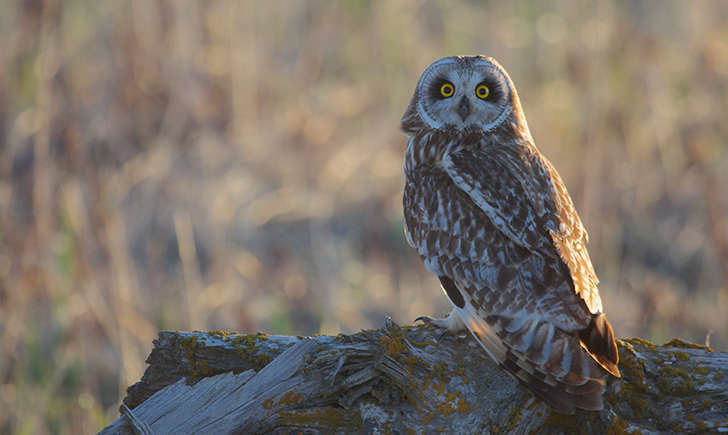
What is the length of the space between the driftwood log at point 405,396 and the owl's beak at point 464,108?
1190 mm

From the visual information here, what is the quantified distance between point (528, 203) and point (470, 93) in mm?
657

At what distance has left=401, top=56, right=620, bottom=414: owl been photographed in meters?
2.38

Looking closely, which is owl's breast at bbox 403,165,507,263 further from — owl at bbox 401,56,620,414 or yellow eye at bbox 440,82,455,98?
yellow eye at bbox 440,82,455,98

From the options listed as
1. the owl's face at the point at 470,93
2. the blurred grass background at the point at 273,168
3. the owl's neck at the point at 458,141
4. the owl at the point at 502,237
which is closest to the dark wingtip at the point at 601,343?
the owl at the point at 502,237

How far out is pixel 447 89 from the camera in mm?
3391

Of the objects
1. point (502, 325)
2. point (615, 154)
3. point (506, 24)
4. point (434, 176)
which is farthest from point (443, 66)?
point (506, 24)

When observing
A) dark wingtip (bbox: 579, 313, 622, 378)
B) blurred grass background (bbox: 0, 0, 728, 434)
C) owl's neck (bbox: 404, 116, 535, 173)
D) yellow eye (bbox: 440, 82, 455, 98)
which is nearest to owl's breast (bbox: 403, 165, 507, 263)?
owl's neck (bbox: 404, 116, 535, 173)

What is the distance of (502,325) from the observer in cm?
257

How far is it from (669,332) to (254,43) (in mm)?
3814

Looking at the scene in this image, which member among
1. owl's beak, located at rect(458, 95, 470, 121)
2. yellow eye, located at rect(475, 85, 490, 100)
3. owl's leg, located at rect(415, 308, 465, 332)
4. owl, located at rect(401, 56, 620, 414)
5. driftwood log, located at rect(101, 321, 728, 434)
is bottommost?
driftwood log, located at rect(101, 321, 728, 434)

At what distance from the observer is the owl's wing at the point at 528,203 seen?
271 centimetres

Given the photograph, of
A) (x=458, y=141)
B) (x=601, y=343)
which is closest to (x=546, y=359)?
(x=601, y=343)

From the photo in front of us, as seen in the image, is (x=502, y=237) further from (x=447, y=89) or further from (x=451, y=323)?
(x=447, y=89)

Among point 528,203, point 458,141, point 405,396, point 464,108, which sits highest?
point 464,108
